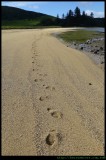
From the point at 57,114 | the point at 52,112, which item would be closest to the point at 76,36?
the point at 52,112

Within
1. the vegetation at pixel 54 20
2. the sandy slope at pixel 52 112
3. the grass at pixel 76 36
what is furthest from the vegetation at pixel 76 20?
the sandy slope at pixel 52 112

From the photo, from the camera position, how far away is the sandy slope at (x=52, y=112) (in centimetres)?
422

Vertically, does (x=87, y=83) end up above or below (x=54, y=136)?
above

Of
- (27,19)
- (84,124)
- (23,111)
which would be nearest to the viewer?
(84,124)

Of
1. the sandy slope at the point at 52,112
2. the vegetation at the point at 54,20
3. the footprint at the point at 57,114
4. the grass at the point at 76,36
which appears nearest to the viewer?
the sandy slope at the point at 52,112

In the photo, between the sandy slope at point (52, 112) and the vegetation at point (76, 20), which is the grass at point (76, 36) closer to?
the sandy slope at point (52, 112)

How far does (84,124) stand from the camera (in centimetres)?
503

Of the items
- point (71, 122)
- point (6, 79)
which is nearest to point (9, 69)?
point (6, 79)

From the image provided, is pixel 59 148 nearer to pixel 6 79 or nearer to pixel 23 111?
pixel 23 111

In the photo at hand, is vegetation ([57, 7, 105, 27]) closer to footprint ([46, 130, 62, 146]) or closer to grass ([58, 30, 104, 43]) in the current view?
grass ([58, 30, 104, 43])

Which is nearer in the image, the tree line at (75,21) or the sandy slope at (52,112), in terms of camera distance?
the sandy slope at (52,112)

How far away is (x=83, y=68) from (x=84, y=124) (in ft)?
18.8

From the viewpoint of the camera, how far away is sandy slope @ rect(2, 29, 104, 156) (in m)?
4.22

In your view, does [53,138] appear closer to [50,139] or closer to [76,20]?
[50,139]
